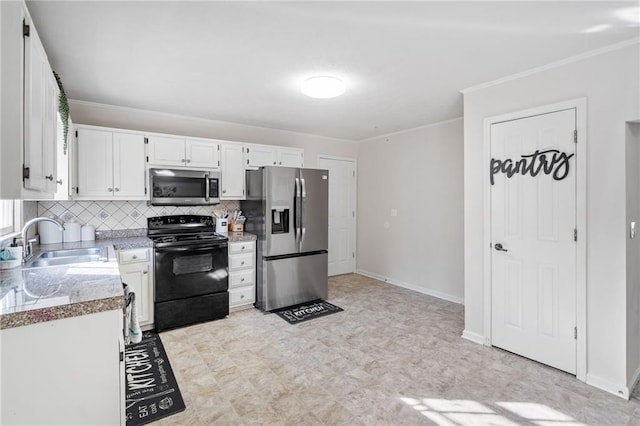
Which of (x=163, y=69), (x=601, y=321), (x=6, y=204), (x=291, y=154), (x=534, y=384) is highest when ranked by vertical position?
(x=163, y=69)

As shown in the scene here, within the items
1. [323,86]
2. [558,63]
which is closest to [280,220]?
[323,86]

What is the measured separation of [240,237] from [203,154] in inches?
43.0

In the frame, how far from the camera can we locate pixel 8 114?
4.17 ft

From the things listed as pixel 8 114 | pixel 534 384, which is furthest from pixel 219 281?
pixel 534 384

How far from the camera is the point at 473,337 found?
3070 millimetres

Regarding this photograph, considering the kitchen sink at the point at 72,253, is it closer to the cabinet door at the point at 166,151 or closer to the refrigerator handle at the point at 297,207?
the cabinet door at the point at 166,151

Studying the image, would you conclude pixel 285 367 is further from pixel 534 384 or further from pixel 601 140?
pixel 601 140

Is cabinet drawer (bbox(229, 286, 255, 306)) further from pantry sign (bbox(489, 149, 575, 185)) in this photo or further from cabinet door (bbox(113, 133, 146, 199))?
pantry sign (bbox(489, 149, 575, 185))

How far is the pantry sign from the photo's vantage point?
2.49m

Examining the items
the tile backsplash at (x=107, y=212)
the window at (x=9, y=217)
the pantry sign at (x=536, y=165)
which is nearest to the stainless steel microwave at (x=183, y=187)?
the tile backsplash at (x=107, y=212)

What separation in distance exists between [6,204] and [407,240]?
4.50 m

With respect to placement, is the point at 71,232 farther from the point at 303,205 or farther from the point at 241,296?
the point at 303,205

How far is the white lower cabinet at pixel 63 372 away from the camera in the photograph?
4.01ft

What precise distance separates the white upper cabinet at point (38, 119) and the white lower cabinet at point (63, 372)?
0.63m
